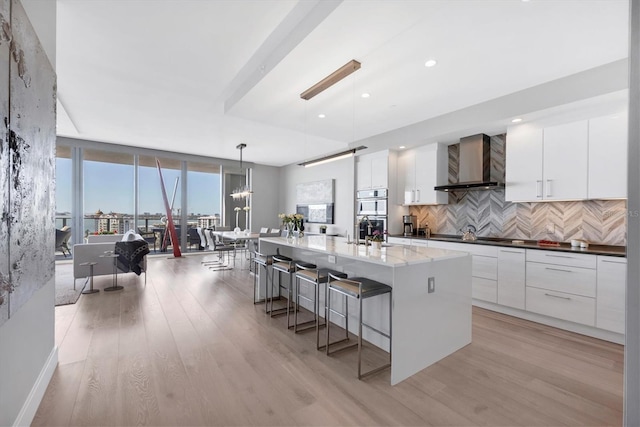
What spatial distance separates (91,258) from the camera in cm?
466

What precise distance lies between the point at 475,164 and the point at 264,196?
265 inches

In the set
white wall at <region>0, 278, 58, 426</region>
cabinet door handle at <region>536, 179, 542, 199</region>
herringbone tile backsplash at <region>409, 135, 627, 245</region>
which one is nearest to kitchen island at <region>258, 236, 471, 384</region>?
cabinet door handle at <region>536, 179, 542, 199</region>

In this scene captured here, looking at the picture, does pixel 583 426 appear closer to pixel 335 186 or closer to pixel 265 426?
pixel 265 426

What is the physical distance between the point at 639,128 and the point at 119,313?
480cm

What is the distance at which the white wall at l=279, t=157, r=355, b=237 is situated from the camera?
6465 mm

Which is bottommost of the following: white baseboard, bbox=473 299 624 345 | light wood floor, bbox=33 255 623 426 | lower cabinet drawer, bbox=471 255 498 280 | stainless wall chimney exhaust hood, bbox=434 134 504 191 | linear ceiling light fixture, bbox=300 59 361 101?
light wood floor, bbox=33 255 623 426

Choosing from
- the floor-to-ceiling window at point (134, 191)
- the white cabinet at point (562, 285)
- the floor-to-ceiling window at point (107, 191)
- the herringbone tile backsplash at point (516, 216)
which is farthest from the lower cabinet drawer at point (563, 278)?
the floor-to-ceiling window at point (107, 191)

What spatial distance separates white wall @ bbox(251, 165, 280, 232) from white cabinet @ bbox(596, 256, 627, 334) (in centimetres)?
804

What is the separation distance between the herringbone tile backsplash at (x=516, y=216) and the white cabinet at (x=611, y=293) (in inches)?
27.2

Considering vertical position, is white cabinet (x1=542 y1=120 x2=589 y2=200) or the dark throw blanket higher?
white cabinet (x1=542 y1=120 x2=589 y2=200)

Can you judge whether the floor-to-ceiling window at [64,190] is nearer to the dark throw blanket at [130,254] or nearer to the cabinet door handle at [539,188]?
the dark throw blanket at [130,254]

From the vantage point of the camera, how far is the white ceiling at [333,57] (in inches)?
84.6

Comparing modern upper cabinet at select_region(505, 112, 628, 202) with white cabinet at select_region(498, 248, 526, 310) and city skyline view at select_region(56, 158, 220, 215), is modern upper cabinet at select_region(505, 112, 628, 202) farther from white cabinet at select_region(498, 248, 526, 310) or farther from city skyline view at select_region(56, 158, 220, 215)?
city skyline view at select_region(56, 158, 220, 215)

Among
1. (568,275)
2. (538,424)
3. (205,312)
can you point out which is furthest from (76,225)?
(568,275)
